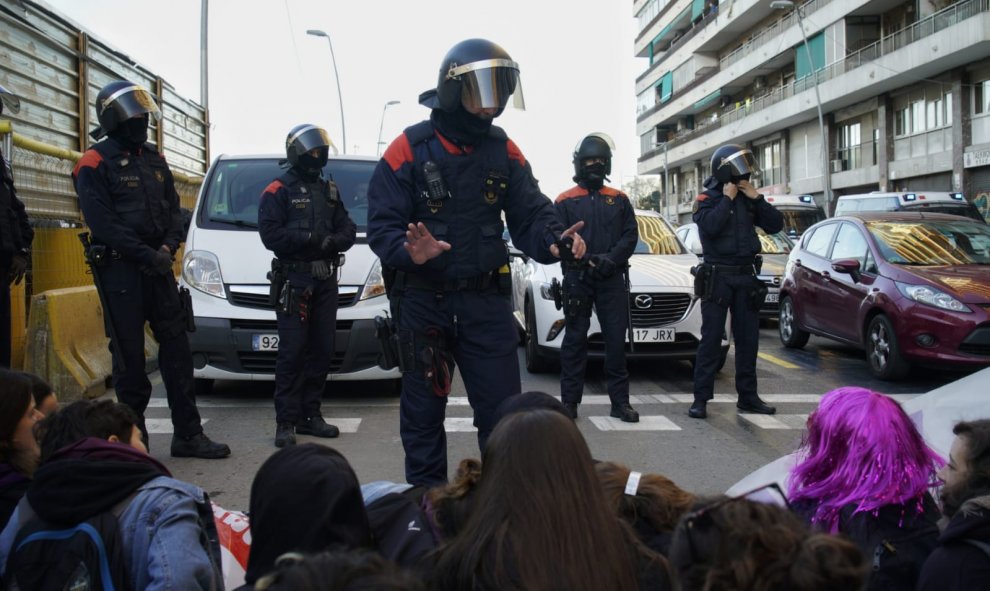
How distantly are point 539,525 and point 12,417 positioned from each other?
2.03 metres

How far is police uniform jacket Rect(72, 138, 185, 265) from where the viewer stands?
16.3 feet

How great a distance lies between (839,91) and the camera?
122 ft

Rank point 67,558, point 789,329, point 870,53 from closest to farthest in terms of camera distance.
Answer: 1. point 67,558
2. point 789,329
3. point 870,53

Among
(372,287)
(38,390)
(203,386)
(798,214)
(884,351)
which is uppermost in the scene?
(798,214)

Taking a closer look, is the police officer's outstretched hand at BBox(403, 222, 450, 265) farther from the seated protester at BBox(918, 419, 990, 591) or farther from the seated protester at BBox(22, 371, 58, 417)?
the seated protester at BBox(918, 419, 990, 591)

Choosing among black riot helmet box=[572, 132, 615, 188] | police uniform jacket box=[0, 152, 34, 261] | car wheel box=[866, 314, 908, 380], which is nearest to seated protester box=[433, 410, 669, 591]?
police uniform jacket box=[0, 152, 34, 261]

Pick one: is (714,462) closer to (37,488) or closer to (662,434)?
(662,434)

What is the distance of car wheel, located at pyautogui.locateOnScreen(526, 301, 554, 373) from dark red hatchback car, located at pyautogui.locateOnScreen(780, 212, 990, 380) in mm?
3132

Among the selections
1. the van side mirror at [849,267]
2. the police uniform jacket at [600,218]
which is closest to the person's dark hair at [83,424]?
the police uniform jacket at [600,218]

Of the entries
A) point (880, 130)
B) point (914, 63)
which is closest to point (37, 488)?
point (914, 63)

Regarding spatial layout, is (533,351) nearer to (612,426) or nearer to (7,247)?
(612,426)

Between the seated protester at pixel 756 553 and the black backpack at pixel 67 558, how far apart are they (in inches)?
53.3

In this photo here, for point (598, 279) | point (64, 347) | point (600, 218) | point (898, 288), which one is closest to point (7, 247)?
point (64, 347)

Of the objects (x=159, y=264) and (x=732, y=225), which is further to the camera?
(x=732, y=225)
